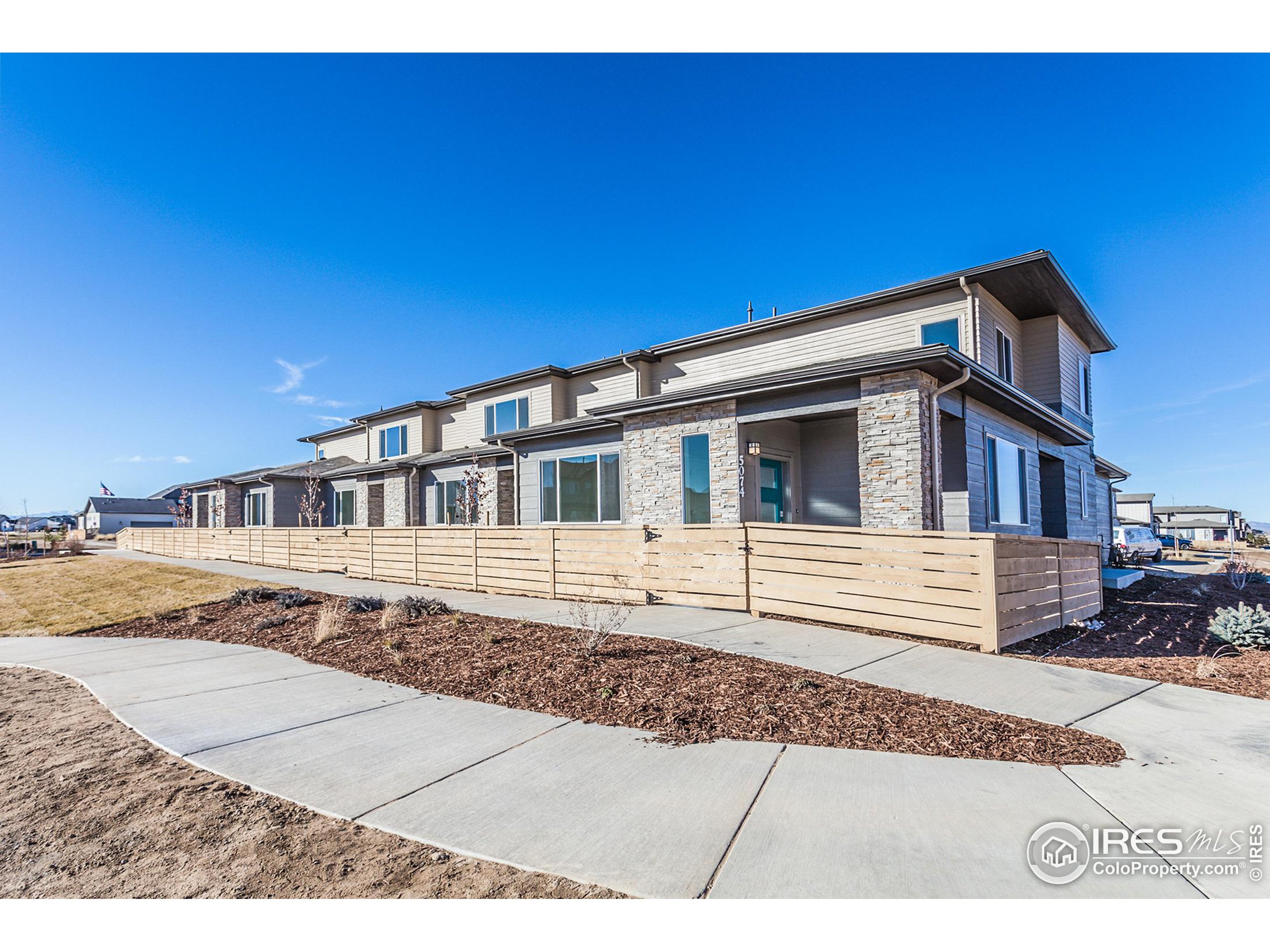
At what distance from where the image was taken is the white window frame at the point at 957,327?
1211 cm

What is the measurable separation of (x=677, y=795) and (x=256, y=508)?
1322 inches

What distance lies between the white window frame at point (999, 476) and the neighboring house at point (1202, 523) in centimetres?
5060

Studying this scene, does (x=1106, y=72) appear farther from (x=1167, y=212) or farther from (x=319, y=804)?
(x=319, y=804)

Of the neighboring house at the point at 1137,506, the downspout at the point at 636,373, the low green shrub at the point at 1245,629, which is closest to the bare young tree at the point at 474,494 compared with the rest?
the downspout at the point at 636,373

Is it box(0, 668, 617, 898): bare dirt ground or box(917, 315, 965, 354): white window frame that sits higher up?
box(917, 315, 965, 354): white window frame

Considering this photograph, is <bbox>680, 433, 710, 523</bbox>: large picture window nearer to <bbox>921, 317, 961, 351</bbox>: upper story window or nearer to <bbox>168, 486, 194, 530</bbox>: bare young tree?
<bbox>921, 317, 961, 351</bbox>: upper story window

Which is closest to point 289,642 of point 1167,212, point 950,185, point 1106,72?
point 1106,72

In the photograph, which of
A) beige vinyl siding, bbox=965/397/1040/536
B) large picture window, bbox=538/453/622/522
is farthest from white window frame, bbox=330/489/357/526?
beige vinyl siding, bbox=965/397/1040/536

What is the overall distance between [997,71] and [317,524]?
2767cm

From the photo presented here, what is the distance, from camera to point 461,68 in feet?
26.2

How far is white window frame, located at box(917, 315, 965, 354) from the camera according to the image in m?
12.1

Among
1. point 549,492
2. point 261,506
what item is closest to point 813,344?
point 549,492

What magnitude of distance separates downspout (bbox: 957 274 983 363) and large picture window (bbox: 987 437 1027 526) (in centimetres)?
184

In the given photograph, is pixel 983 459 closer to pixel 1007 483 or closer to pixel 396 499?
pixel 1007 483
